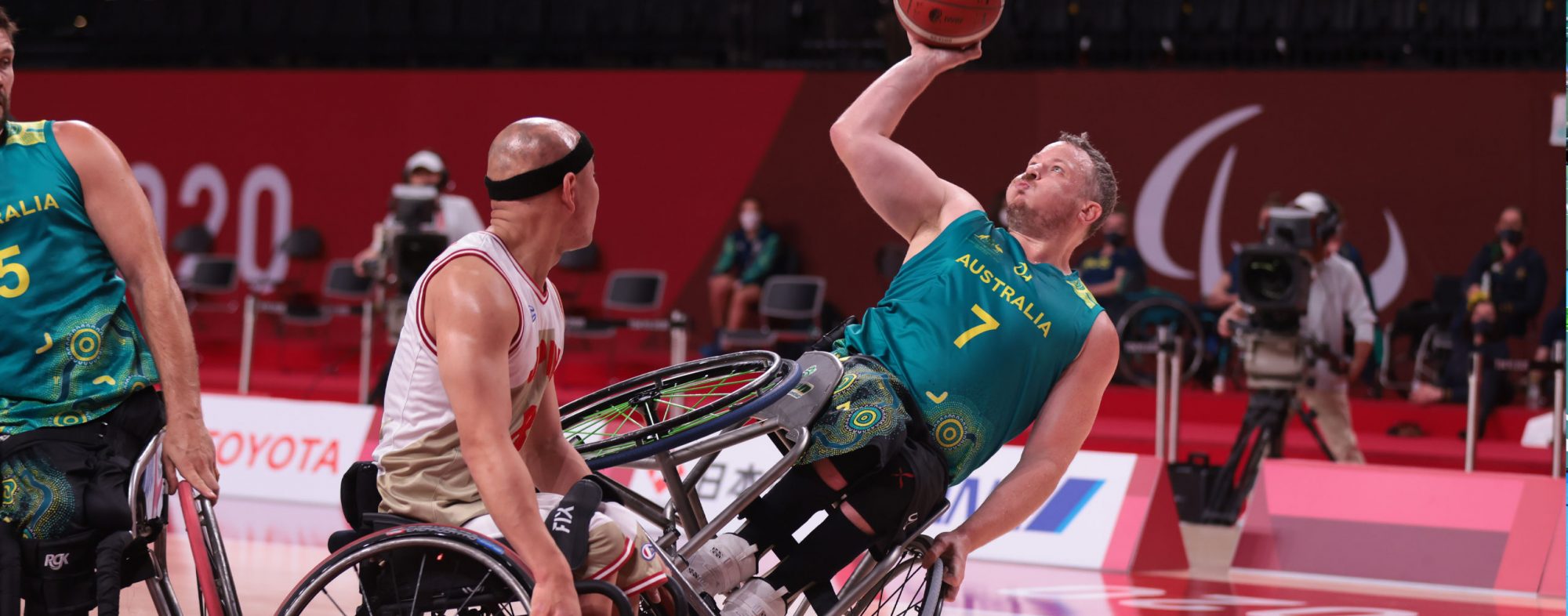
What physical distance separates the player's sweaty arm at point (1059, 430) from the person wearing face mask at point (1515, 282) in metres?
8.16

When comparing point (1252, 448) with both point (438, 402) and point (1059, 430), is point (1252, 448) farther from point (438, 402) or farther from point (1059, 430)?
point (438, 402)

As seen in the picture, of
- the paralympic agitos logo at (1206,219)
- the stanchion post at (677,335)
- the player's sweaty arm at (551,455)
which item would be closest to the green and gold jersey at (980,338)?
the player's sweaty arm at (551,455)

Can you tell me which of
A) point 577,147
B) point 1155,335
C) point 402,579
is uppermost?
point 577,147

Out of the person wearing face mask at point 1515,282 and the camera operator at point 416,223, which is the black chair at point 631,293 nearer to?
the camera operator at point 416,223

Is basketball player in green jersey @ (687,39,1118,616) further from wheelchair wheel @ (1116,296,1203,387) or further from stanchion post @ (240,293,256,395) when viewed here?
stanchion post @ (240,293,256,395)

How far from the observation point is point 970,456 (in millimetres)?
4152

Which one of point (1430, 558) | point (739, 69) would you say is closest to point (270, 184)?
point (739, 69)

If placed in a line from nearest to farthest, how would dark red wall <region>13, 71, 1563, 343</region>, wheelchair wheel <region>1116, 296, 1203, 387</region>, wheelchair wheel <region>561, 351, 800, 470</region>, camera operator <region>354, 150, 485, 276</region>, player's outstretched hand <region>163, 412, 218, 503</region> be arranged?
player's outstretched hand <region>163, 412, 218, 503</region> < wheelchair wheel <region>561, 351, 800, 470</region> < camera operator <region>354, 150, 485, 276</region> < wheelchair wheel <region>1116, 296, 1203, 387</region> < dark red wall <region>13, 71, 1563, 343</region>

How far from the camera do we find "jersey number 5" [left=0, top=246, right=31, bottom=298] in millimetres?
3395

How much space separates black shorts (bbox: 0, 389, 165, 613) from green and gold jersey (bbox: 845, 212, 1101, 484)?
6.04ft

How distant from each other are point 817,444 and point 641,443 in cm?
44

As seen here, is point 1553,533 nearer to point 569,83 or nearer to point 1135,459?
point 1135,459

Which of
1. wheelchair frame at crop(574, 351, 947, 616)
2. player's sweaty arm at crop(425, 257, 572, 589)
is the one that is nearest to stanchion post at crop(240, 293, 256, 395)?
wheelchair frame at crop(574, 351, 947, 616)

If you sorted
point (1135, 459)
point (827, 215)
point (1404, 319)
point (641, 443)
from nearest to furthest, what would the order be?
point (641, 443)
point (1135, 459)
point (1404, 319)
point (827, 215)
